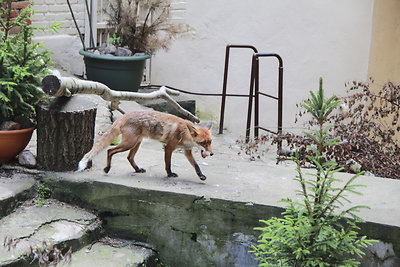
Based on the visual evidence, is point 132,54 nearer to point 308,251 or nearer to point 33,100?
point 33,100

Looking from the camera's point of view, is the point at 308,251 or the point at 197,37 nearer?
the point at 308,251

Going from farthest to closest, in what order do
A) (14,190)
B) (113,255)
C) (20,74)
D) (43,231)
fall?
(20,74)
(14,190)
(113,255)
(43,231)

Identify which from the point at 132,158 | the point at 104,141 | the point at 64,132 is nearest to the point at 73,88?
the point at 64,132

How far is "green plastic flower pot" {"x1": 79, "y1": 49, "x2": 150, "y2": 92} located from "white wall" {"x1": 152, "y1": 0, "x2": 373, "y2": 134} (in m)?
1.03

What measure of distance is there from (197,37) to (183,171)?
4324 mm

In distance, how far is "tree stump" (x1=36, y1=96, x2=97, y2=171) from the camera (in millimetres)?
3928

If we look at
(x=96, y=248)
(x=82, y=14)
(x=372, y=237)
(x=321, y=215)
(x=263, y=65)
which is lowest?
(x=96, y=248)

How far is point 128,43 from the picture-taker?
24.4 feet

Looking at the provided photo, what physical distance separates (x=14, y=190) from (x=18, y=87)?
767 millimetres

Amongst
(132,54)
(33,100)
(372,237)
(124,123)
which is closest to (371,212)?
(372,237)

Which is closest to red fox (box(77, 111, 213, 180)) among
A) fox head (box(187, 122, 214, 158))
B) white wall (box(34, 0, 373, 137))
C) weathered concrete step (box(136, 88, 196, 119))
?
fox head (box(187, 122, 214, 158))

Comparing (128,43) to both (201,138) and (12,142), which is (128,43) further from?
(201,138)

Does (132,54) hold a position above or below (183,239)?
above

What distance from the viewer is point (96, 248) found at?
12.2 ft
